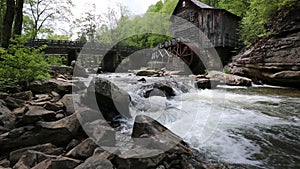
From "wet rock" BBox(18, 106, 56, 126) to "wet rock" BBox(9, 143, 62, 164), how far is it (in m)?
0.60

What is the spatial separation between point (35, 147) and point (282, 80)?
10.8 metres

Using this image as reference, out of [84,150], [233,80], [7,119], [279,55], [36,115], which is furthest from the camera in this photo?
[233,80]

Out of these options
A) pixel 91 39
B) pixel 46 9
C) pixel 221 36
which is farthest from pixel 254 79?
pixel 91 39

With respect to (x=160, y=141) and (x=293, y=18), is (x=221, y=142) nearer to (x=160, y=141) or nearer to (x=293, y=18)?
(x=160, y=141)

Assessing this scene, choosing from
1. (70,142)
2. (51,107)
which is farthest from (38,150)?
(51,107)

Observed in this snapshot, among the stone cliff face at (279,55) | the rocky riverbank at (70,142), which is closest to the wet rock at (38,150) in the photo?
the rocky riverbank at (70,142)

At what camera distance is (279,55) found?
10.0m

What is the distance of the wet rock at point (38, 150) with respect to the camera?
266 centimetres

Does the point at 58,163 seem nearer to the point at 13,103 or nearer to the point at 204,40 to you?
the point at 13,103

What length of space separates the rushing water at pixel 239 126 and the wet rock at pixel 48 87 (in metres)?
1.85

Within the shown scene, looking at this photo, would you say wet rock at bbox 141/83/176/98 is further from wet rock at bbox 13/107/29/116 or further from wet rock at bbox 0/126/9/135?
wet rock at bbox 0/126/9/135

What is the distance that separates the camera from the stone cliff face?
9.44 metres

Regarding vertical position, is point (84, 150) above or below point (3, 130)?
below

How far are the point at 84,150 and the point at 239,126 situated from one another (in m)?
3.54
